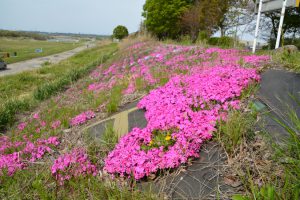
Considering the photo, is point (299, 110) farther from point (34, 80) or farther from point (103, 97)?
point (34, 80)

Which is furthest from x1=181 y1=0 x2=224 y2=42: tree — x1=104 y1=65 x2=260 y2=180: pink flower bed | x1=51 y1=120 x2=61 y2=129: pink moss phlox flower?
x1=51 y1=120 x2=61 y2=129: pink moss phlox flower

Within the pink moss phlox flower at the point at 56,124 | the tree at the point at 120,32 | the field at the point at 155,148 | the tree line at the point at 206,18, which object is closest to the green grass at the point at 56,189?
the field at the point at 155,148

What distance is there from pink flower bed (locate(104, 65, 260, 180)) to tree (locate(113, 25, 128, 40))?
63.2 m

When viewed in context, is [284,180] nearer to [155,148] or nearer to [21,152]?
[155,148]

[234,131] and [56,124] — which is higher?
[234,131]

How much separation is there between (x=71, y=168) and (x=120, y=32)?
65.4m

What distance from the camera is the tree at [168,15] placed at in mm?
26925

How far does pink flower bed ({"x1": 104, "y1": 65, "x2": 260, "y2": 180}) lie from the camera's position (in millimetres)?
2516

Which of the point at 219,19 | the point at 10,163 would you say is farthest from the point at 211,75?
the point at 219,19

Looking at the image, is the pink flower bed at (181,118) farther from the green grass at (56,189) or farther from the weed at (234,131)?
the green grass at (56,189)

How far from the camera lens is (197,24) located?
22.3 meters

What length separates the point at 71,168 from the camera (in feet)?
9.05

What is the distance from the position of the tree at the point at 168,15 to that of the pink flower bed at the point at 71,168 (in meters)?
24.9

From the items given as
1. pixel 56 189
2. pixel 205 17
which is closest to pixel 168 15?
pixel 205 17
